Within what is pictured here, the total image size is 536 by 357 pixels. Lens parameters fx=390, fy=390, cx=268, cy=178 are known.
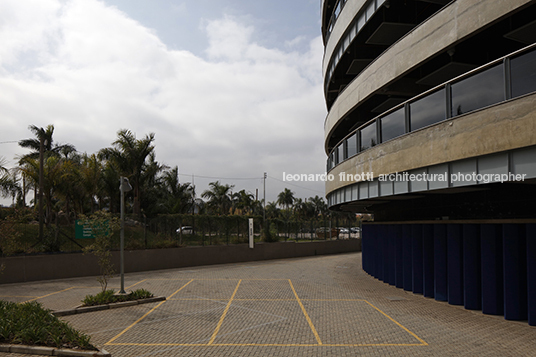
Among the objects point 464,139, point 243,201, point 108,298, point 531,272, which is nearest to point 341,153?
point 464,139

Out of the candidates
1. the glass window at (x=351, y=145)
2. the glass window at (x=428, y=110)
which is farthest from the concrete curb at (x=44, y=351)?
the glass window at (x=351, y=145)

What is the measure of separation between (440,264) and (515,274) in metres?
3.38

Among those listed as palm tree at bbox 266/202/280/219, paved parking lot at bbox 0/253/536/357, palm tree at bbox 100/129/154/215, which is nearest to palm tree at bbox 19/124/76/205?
palm tree at bbox 100/129/154/215

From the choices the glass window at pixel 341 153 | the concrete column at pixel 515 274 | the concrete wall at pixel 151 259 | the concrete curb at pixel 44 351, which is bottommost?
the concrete wall at pixel 151 259

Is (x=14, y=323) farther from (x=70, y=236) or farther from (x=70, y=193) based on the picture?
(x=70, y=193)

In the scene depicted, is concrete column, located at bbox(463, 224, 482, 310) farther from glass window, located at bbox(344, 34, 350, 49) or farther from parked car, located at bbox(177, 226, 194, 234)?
parked car, located at bbox(177, 226, 194, 234)

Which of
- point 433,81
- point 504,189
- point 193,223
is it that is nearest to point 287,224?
point 193,223

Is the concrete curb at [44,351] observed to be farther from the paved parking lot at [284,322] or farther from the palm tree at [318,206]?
the palm tree at [318,206]

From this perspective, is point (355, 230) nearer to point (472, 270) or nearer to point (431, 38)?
point (472, 270)

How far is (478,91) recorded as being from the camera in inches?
409

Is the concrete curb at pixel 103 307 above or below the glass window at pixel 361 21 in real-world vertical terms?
below

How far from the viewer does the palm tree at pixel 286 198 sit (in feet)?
345

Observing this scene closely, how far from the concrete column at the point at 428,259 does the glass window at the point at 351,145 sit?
436 centimetres

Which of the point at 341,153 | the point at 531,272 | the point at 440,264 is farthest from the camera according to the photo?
the point at 341,153
